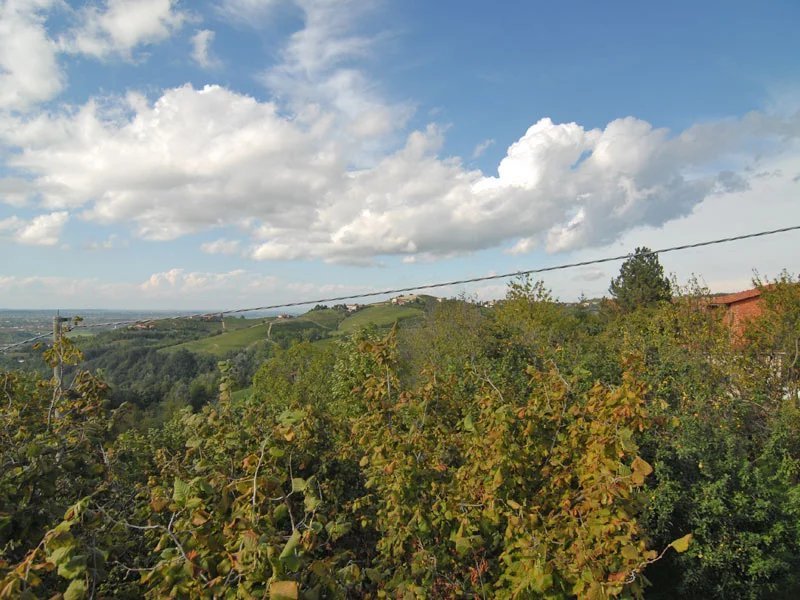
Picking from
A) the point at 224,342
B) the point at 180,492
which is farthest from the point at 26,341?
the point at 224,342

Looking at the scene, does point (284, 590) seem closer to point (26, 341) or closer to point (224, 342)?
point (26, 341)

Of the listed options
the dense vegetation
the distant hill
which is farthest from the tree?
the dense vegetation

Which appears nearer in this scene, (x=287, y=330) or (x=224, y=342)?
(x=224, y=342)

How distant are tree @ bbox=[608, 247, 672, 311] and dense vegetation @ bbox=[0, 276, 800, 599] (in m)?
34.7

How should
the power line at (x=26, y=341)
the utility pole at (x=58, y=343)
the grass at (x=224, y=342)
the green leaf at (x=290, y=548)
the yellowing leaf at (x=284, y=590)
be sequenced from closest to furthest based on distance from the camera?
the yellowing leaf at (x=284, y=590) < the green leaf at (x=290, y=548) < the utility pole at (x=58, y=343) < the power line at (x=26, y=341) < the grass at (x=224, y=342)

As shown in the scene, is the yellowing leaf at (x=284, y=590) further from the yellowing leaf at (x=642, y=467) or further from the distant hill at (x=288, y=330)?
the distant hill at (x=288, y=330)

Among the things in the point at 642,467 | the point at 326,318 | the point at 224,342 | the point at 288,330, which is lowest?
the point at 224,342

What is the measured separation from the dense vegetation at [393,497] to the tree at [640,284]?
3467cm

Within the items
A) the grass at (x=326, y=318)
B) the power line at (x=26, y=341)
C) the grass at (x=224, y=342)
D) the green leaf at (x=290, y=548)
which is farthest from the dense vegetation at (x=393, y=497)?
the grass at (x=326, y=318)

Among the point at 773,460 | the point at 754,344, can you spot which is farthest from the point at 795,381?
the point at 773,460

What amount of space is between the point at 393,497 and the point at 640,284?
146 ft

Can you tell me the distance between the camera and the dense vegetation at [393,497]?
2.50 metres

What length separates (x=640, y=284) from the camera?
42.5m

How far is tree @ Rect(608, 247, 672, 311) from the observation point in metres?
41.7
